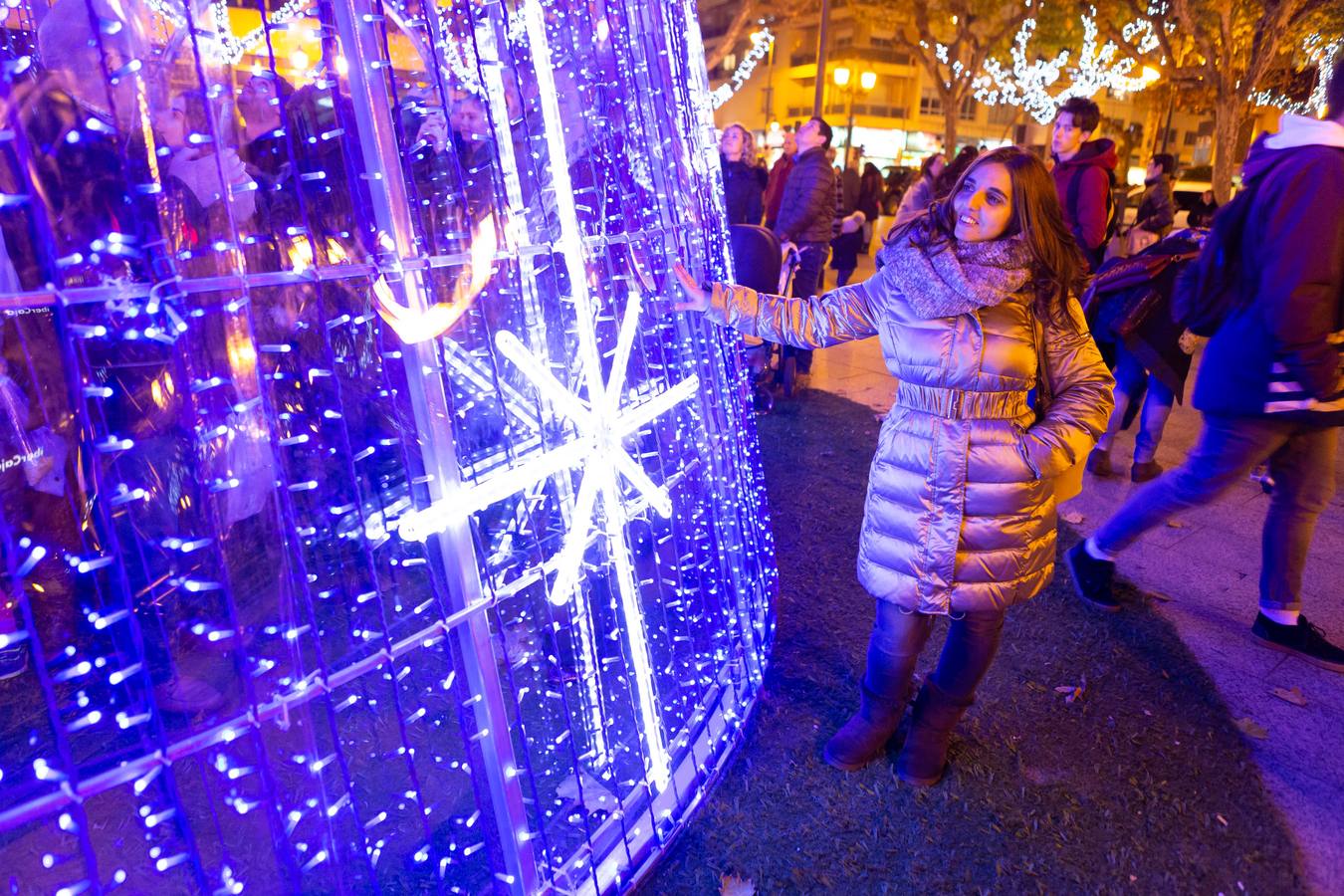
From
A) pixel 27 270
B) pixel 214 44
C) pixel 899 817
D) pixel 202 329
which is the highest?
pixel 214 44

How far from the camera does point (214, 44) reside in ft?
4.98

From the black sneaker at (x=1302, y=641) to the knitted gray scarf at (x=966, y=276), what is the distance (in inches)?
92.9

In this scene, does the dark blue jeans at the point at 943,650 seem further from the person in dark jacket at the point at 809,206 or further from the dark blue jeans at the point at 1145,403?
the person in dark jacket at the point at 809,206

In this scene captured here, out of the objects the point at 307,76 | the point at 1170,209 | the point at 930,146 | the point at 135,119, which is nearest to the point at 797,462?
the point at 307,76

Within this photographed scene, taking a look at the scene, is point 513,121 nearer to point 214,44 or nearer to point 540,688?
point 214,44

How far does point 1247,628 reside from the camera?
352cm

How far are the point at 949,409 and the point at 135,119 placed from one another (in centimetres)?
201

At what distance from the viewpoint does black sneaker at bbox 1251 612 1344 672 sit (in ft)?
10.6

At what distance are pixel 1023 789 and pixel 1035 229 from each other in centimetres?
179

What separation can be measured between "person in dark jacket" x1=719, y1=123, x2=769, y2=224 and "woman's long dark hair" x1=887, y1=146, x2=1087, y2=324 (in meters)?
5.69

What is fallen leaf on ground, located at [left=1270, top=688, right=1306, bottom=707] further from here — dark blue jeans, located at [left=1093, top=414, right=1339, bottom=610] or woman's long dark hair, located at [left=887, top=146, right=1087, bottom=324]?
woman's long dark hair, located at [left=887, top=146, right=1087, bottom=324]

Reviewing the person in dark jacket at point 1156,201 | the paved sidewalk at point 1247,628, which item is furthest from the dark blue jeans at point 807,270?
the person in dark jacket at point 1156,201

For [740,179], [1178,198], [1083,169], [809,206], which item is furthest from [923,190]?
[1178,198]

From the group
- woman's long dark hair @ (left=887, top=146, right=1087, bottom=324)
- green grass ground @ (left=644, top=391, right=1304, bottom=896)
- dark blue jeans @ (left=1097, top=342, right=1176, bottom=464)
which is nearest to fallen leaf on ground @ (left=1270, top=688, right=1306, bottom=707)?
green grass ground @ (left=644, top=391, right=1304, bottom=896)
